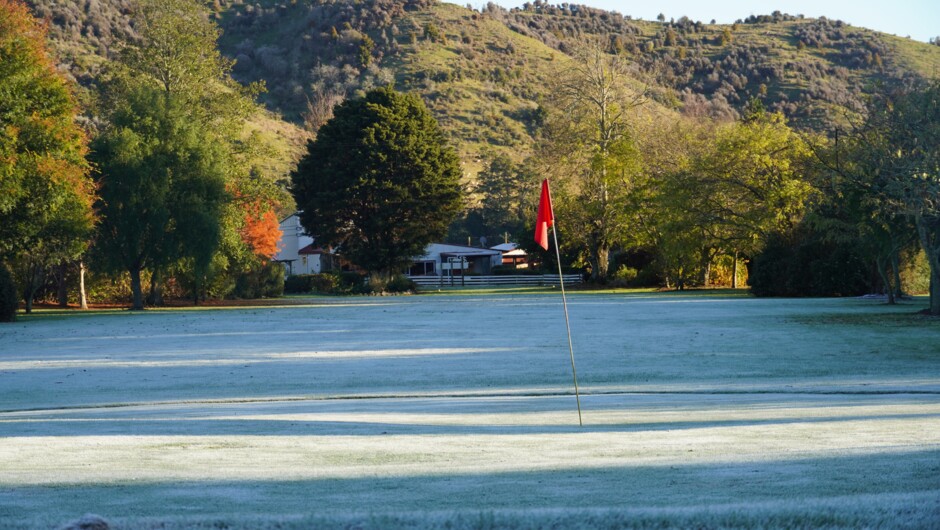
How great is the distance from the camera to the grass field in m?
5.90

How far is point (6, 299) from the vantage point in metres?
41.0

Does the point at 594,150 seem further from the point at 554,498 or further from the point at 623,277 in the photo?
the point at 554,498

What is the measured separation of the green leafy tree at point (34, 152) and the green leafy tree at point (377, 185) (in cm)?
2402

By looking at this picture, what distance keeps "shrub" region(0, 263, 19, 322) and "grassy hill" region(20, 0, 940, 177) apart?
7745 cm

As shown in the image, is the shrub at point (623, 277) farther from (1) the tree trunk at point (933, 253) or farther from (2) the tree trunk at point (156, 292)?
(1) the tree trunk at point (933, 253)

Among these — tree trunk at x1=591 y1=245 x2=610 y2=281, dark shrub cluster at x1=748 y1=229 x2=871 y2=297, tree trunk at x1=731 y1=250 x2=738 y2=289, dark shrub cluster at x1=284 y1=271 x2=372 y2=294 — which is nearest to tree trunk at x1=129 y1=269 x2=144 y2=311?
dark shrub cluster at x1=284 y1=271 x2=372 y2=294

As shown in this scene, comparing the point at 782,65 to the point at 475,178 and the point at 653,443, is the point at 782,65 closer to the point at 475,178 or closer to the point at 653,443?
the point at 475,178

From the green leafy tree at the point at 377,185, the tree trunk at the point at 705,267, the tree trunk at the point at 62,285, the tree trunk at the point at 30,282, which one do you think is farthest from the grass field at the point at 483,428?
the green leafy tree at the point at 377,185

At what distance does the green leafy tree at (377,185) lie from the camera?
65000mm

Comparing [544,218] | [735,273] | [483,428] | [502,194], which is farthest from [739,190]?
[502,194]

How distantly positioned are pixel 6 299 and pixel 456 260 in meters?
61.0

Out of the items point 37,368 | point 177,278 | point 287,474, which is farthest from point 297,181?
point 287,474

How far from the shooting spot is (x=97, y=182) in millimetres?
48531

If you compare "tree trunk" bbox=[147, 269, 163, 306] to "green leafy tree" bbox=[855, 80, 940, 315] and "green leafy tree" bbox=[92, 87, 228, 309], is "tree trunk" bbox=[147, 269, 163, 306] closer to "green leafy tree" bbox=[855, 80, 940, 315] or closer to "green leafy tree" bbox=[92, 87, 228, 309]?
"green leafy tree" bbox=[92, 87, 228, 309]
